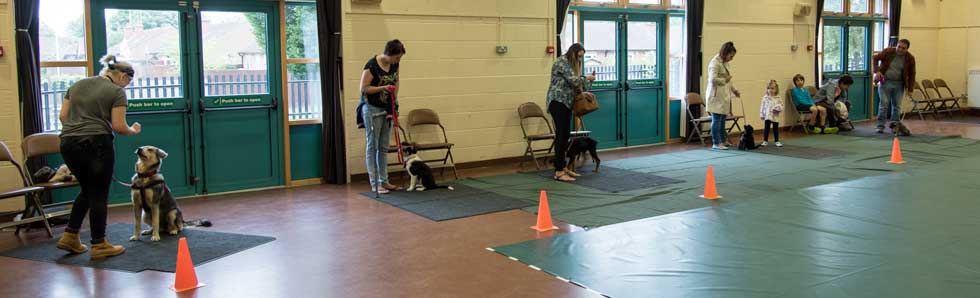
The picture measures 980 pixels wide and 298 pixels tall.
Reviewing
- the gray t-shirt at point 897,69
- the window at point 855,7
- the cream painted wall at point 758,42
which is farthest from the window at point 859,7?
the gray t-shirt at point 897,69

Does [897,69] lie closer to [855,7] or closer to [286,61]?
[855,7]

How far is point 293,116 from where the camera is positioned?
7.72 meters

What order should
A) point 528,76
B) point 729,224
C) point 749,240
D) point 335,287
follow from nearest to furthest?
point 335,287
point 749,240
point 729,224
point 528,76

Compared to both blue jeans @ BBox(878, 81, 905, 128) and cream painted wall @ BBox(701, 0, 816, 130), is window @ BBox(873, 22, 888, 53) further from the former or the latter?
blue jeans @ BBox(878, 81, 905, 128)

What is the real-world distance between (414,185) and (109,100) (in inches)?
118

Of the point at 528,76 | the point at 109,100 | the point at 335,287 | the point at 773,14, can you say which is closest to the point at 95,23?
the point at 109,100

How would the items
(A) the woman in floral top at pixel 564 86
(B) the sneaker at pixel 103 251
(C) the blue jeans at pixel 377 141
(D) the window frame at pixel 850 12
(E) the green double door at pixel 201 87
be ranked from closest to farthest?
(B) the sneaker at pixel 103 251, (E) the green double door at pixel 201 87, (C) the blue jeans at pixel 377 141, (A) the woman in floral top at pixel 564 86, (D) the window frame at pixel 850 12

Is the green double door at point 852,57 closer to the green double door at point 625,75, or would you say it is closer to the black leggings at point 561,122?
the green double door at point 625,75

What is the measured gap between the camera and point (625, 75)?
33.7 ft

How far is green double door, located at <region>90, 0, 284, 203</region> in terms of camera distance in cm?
681

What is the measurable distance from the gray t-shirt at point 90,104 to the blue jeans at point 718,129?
7001 millimetres

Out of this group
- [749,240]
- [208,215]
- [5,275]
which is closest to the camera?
[5,275]

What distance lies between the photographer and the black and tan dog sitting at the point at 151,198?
5230 millimetres

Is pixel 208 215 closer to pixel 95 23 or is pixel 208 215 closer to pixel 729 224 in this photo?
pixel 95 23
